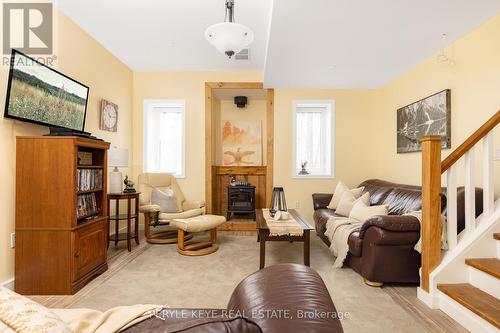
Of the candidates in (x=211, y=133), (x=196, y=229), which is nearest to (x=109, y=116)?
(x=211, y=133)

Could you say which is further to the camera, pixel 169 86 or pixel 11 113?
pixel 169 86

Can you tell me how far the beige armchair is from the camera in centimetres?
386

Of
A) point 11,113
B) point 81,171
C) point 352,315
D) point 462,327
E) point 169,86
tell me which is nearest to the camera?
point 462,327

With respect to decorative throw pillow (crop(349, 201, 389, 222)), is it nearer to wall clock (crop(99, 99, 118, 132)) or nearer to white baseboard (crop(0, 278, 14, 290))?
white baseboard (crop(0, 278, 14, 290))

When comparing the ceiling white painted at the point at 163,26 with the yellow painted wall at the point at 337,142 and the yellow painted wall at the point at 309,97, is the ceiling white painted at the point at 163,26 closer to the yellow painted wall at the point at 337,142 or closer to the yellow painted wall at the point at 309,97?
the yellow painted wall at the point at 309,97

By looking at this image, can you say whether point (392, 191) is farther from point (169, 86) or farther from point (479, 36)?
point (169, 86)

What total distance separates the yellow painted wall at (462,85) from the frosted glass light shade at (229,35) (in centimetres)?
237

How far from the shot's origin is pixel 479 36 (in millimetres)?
2715

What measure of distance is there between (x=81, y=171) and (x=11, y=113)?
2.35 ft

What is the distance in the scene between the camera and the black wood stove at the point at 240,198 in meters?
4.96

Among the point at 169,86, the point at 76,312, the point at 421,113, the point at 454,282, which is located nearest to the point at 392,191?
the point at 421,113

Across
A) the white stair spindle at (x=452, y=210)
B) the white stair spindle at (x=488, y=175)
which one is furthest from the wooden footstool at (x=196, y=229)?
the white stair spindle at (x=488, y=175)

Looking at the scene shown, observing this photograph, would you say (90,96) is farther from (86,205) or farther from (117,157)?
(86,205)

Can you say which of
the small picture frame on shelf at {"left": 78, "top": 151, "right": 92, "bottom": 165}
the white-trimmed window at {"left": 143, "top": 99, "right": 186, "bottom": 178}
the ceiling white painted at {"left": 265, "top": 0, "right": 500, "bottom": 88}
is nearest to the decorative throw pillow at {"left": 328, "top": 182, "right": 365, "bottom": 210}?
the ceiling white painted at {"left": 265, "top": 0, "right": 500, "bottom": 88}
